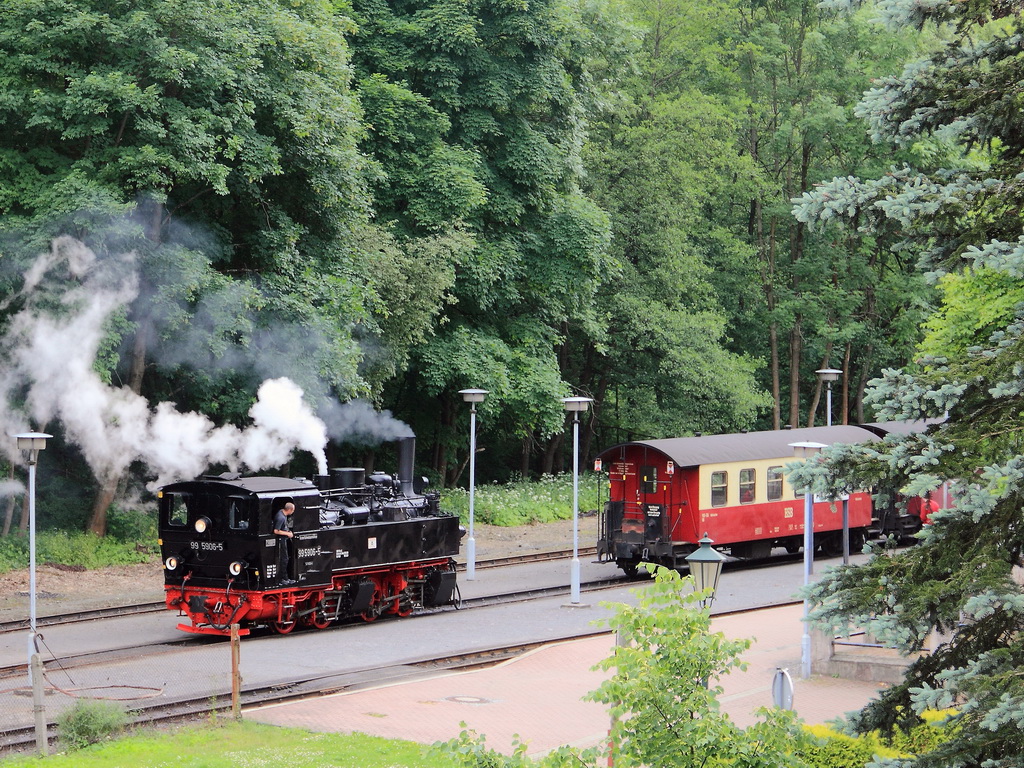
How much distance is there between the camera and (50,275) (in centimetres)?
2402

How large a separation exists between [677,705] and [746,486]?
19.8m

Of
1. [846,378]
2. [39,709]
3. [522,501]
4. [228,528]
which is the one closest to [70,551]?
[228,528]

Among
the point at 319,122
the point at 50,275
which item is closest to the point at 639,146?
the point at 319,122

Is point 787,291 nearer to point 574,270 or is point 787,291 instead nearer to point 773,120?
point 773,120

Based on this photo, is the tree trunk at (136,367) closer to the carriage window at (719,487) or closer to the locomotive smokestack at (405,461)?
the locomotive smokestack at (405,461)

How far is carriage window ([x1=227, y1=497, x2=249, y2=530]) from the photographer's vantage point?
62.5 feet

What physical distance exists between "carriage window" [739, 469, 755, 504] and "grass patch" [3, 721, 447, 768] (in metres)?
14.8

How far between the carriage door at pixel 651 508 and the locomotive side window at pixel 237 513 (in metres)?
10.1

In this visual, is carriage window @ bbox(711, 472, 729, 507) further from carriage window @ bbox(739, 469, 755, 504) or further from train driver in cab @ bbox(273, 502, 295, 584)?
train driver in cab @ bbox(273, 502, 295, 584)

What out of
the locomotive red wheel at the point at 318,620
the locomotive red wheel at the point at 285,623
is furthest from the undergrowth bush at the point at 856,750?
the locomotive red wheel at the point at 318,620

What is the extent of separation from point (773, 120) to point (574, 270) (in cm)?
1568

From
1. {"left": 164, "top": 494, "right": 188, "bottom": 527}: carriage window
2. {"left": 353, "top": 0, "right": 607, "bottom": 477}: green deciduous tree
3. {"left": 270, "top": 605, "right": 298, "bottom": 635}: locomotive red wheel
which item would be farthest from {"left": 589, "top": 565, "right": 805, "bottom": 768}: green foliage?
{"left": 353, "top": 0, "right": 607, "bottom": 477}: green deciduous tree

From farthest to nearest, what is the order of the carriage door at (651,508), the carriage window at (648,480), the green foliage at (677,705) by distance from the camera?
the carriage window at (648,480), the carriage door at (651,508), the green foliage at (677,705)

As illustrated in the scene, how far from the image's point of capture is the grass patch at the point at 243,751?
41.3 feet
